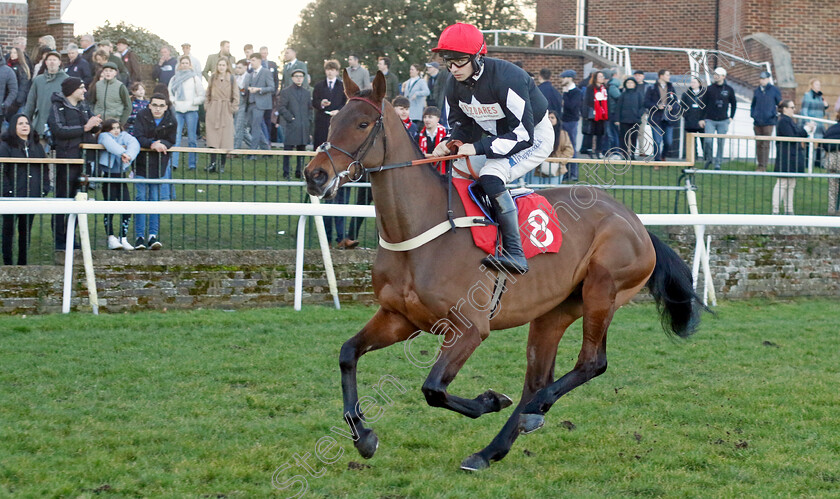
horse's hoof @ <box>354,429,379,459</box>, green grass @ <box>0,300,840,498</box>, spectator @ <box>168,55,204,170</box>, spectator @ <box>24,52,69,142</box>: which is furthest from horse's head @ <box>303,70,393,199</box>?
spectator @ <box>168,55,204,170</box>

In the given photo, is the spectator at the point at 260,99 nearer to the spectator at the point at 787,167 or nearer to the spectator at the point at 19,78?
the spectator at the point at 19,78

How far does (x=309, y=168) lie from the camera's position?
439cm

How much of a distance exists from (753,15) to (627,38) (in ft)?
11.7

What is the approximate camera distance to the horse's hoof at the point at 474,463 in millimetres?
4855

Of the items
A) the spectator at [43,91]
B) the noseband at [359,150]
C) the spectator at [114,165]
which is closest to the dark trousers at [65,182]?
the spectator at [114,165]

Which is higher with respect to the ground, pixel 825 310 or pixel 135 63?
pixel 135 63

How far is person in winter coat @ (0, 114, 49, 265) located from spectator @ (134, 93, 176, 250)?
0.89m

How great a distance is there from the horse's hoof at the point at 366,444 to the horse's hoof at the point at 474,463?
471 millimetres

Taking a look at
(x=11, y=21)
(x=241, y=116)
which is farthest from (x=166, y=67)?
(x=11, y=21)

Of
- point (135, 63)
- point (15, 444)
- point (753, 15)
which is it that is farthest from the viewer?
point (753, 15)

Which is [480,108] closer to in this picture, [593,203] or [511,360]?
[593,203]

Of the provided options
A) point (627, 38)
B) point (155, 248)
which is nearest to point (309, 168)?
point (155, 248)

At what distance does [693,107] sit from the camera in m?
14.6

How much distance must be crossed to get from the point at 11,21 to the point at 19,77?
6.56 metres
